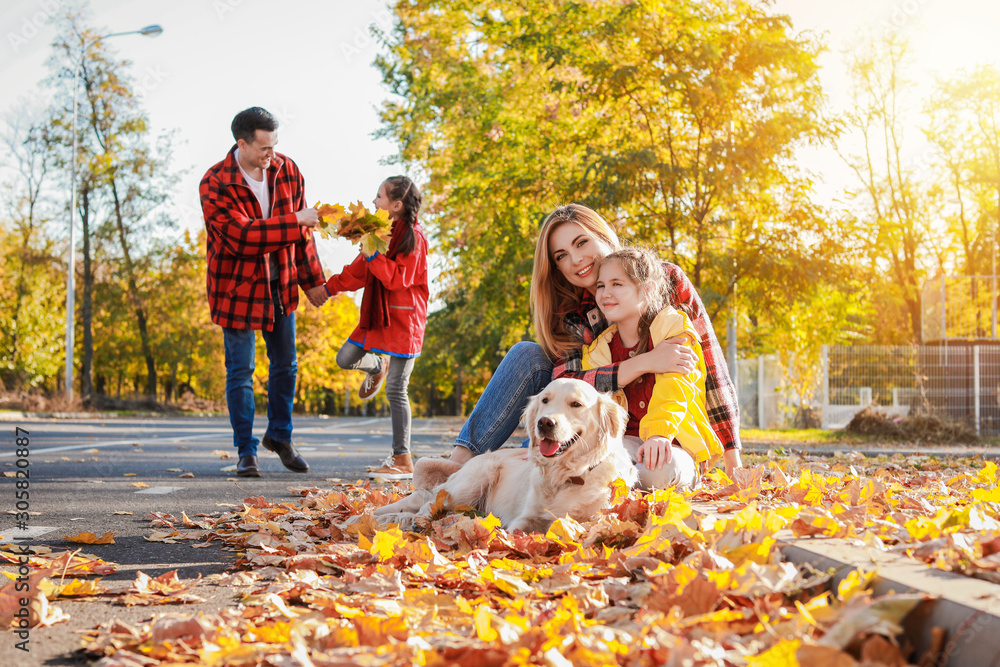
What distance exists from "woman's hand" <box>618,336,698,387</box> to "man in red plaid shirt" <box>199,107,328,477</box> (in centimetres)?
289

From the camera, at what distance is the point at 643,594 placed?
2.13 meters

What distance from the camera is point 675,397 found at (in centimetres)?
350

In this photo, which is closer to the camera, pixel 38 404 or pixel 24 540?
pixel 24 540

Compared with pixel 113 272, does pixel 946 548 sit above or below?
below

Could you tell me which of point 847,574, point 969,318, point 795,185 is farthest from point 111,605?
point 969,318

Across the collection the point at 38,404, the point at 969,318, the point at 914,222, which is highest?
the point at 914,222

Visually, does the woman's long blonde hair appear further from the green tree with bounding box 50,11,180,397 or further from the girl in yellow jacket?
the green tree with bounding box 50,11,180,397

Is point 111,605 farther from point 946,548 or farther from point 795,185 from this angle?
point 795,185

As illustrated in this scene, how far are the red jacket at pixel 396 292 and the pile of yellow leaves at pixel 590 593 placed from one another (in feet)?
9.21

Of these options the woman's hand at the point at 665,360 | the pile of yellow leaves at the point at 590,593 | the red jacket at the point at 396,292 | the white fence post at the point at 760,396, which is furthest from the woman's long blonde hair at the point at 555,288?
the white fence post at the point at 760,396

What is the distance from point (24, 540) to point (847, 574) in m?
3.01

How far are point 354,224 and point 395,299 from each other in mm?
673

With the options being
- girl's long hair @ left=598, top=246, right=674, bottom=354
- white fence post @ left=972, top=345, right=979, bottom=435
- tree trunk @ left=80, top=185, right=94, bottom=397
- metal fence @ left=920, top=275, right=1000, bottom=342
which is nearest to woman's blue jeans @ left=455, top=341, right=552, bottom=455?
girl's long hair @ left=598, top=246, right=674, bottom=354

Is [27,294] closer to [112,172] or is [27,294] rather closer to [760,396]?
[112,172]
